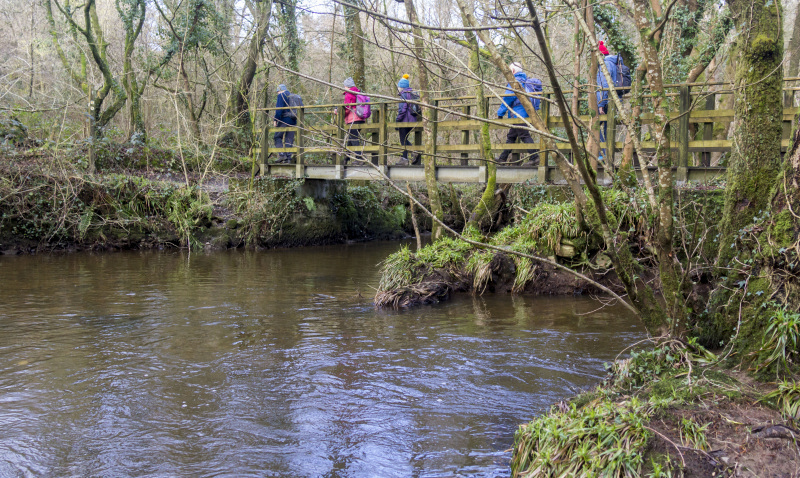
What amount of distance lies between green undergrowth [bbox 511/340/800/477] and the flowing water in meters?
0.65

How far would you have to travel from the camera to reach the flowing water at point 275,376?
14.3 ft

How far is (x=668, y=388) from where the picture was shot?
3873mm

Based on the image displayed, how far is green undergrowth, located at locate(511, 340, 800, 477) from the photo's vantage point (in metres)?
3.25

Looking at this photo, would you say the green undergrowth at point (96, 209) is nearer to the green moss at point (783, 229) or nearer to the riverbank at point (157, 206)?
the riverbank at point (157, 206)

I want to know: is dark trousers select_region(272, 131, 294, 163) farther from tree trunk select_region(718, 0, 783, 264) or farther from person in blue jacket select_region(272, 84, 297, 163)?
tree trunk select_region(718, 0, 783, 264)

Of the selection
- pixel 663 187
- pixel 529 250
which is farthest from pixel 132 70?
pixel 663 187

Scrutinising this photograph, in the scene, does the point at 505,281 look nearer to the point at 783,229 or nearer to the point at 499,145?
the point at 499,145

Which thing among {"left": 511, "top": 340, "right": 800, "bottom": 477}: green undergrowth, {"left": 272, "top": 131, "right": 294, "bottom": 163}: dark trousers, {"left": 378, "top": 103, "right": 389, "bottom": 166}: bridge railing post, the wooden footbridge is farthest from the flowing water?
{"left": 272, "top": 131, "right": 294, "bottom": 163}: dark trousers

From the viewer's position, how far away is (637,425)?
3383mm

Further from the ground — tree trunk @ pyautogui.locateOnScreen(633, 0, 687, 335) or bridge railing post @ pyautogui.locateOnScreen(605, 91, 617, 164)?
bridge railing post @ pyautogui.locateOnScreen(605, 91, 617, 164)

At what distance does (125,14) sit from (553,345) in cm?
1606

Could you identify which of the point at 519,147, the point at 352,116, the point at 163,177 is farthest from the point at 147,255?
the point at 519,147

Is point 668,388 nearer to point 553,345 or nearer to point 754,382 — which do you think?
point 754,382

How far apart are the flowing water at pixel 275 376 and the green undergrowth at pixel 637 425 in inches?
25.4
